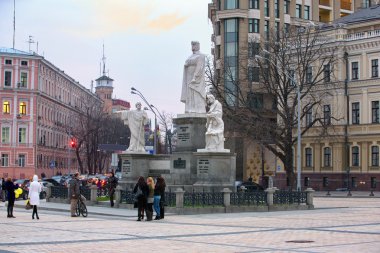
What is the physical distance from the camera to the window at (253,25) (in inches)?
3605

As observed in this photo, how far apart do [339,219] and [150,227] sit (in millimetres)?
8552

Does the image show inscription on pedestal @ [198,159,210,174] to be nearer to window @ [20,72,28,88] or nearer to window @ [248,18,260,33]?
window @ [248,18,260,33]

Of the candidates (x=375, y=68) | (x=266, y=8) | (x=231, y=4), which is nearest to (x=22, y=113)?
(x=231, y=4)

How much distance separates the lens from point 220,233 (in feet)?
72.7

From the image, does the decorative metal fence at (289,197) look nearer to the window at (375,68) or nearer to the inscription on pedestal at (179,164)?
the inscription on pedestal at (179,164)

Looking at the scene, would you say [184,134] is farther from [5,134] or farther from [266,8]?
[5,134]

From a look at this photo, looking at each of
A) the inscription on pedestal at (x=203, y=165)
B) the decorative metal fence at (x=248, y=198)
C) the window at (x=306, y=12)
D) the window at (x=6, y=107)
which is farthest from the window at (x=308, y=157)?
the window at (x=6, y=107)

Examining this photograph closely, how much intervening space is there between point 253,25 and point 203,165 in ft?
197

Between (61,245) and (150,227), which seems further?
(150,227)

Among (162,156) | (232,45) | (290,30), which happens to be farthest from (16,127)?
(162,156)

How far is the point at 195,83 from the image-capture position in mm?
35781

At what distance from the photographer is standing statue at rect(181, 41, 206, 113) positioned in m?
35.8

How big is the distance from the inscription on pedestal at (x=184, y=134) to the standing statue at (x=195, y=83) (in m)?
0.91

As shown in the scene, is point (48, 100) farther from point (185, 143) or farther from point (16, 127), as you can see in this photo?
point (185, 143)
